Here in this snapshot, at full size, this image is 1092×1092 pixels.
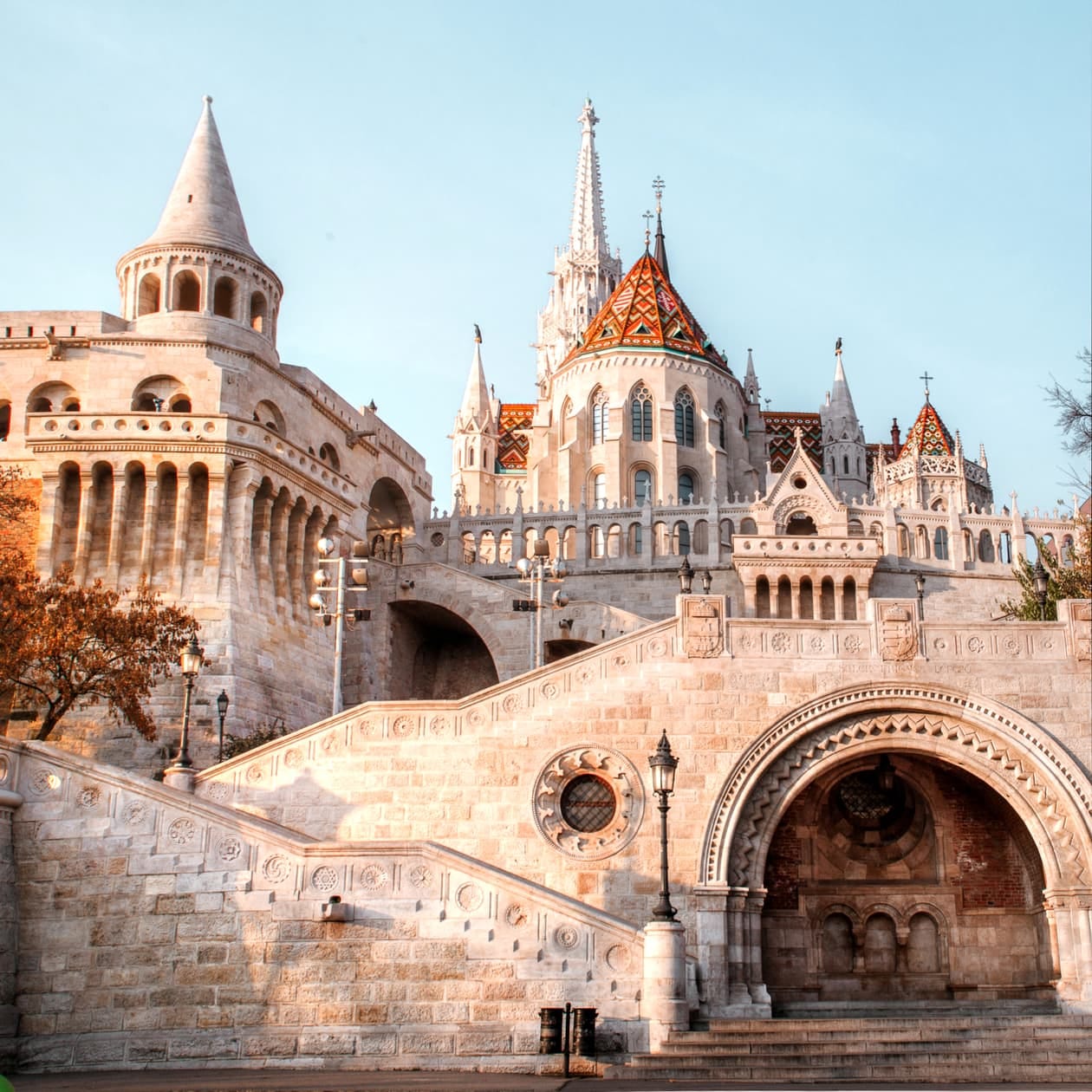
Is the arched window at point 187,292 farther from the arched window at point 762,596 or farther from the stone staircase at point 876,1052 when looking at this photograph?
the stone staircase at point 876,1052

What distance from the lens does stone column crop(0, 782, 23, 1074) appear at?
16328 millimetres

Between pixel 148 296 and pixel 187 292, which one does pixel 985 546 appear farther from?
pixel 148 296

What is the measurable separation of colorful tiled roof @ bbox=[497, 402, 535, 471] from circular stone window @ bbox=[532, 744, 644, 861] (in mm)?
42577

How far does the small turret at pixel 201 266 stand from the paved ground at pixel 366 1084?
21.2m

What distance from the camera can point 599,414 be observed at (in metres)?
53.0

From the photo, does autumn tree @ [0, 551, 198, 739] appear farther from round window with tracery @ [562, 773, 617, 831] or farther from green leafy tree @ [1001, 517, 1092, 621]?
green leafy tree @ [1001, 517, 1092, 621]

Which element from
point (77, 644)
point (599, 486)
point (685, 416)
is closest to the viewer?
point (77, 644)

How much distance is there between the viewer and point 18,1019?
16.7 metres

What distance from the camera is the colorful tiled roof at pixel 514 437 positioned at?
64375 mm

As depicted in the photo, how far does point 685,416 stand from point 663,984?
3791 centimetres

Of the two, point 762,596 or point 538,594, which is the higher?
point 762,596

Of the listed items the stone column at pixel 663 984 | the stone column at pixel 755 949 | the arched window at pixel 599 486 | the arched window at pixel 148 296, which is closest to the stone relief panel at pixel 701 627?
the stone column at pixel 755 949

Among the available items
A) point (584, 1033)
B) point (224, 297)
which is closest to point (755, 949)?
point (584, 1033)

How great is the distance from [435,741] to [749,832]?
4691mm
